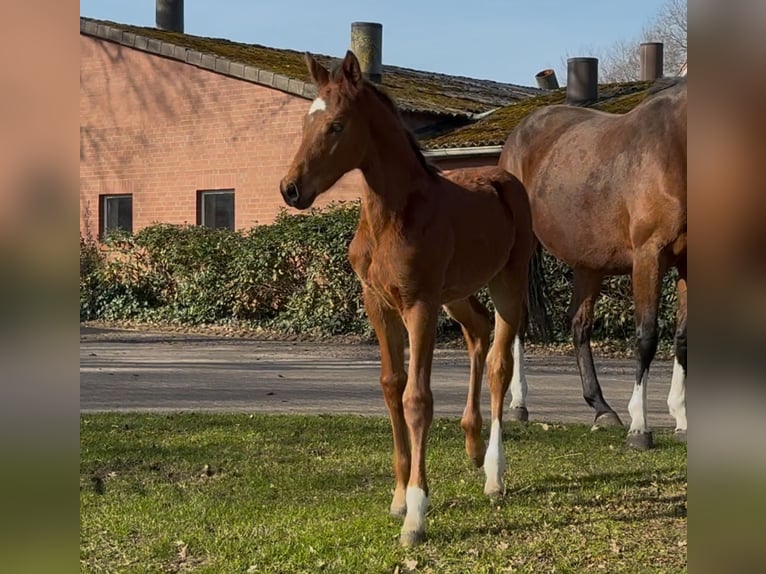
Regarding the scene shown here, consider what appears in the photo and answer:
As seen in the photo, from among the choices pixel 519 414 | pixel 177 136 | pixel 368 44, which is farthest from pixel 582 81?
pixel 519 414

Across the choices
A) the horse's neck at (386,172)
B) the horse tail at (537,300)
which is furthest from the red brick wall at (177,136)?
the horse's neck at (386,172)

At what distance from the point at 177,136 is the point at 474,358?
16.6 meters

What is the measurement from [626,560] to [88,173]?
2029cm

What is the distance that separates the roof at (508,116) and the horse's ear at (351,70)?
11.6m

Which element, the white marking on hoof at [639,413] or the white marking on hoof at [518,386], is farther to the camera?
the white marking on hoof at [518,386]

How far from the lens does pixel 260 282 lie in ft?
57.5

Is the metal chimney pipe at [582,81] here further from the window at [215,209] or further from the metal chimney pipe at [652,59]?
the metal chimney pipe at [652,59]

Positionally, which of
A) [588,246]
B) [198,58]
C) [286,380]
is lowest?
[286,380]

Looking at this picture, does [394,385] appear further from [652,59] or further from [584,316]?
[652,59]

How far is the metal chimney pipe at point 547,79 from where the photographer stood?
27.7 metres

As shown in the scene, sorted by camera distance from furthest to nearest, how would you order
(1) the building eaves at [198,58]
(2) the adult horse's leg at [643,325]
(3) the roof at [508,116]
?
(1) the building eaves at [198,58] → (3) the roof at [508,116] → (2) the adult horse's leg at [643,325]

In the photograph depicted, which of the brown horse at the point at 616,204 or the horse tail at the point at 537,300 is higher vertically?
the brown horse at the point at 616,204

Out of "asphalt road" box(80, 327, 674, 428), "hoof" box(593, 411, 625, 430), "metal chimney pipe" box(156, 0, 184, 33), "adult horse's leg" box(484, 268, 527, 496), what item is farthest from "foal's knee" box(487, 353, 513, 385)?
"metal chimney pipe" box(156, 0, 184, 33)
